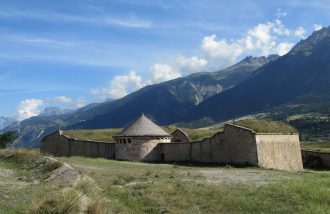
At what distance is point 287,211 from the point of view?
55.5ft

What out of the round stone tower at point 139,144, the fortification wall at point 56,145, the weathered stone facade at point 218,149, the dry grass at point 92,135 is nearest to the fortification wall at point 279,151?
the weathered stone facade at point 218,149

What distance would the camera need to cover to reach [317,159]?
179ft

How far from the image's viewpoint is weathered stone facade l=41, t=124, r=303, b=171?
136 ft

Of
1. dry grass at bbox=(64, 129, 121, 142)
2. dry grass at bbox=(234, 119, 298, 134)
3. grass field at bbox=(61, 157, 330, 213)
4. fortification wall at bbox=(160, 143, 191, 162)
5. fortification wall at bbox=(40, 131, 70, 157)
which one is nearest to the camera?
grass field at bbox=(61, 157, 330, 213)

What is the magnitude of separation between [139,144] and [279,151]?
54.9 feet

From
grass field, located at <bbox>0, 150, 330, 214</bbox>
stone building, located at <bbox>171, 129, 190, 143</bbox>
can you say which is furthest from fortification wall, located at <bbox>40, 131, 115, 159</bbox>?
grass field, located at <bbox>0, 150, 330, 214</bbox>

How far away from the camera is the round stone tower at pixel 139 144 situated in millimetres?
53031

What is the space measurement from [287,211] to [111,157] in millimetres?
39868

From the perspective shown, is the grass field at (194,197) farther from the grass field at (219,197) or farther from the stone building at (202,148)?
the stone building at (202,148)

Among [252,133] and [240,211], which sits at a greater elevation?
[252,133]

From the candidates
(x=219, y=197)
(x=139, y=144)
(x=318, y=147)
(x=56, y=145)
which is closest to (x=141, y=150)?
(x=139, y=144)

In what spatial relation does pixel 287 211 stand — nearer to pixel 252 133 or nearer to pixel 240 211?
pixel 240 211

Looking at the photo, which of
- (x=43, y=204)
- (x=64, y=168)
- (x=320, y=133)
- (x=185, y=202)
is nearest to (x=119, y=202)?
(x=185, y=202)

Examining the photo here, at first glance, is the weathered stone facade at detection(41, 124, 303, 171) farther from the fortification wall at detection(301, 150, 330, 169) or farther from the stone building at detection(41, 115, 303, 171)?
the fortification wall at detection(301, 150, 330, 169)
